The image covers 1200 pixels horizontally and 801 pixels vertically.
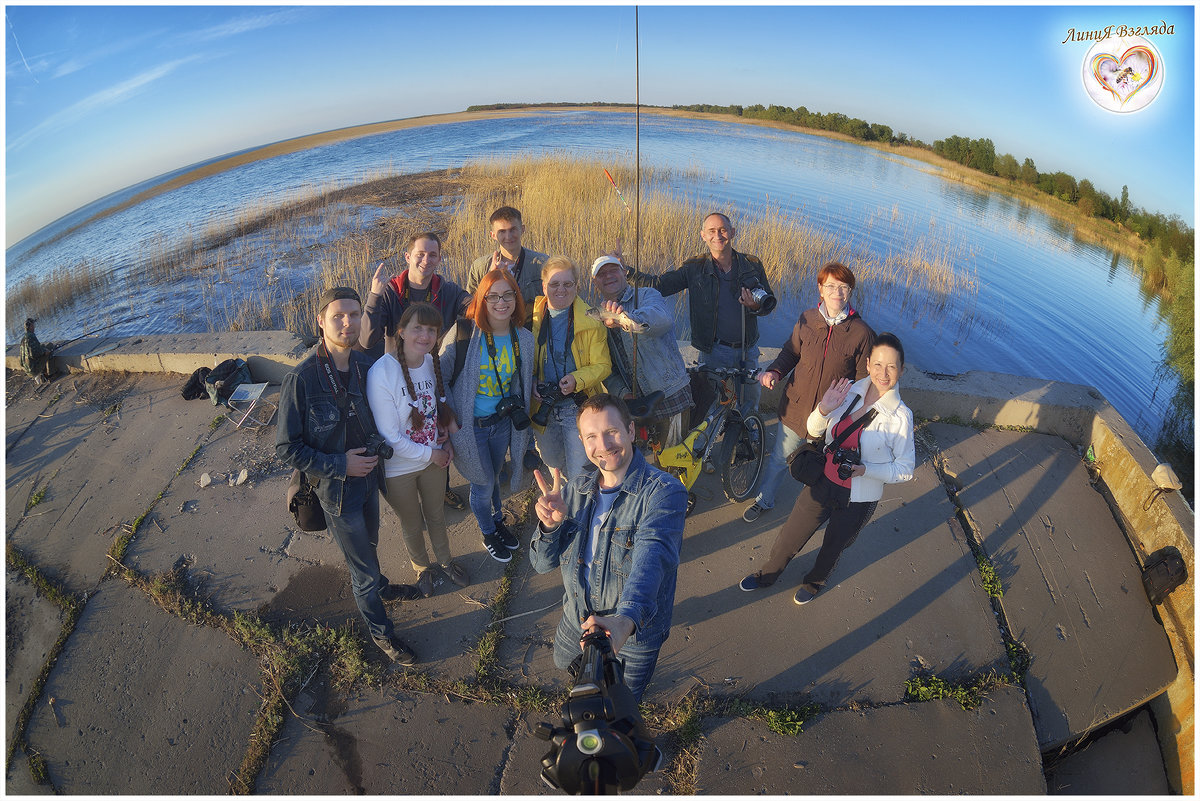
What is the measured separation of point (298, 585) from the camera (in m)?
3.51

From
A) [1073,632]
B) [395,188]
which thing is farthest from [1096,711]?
[395,188]

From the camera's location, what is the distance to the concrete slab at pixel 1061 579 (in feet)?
9.41

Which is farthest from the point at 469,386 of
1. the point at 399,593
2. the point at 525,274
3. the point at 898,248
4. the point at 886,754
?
the point at 898,248

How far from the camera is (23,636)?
3.32 meters

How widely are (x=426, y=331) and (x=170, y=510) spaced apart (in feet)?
9.66

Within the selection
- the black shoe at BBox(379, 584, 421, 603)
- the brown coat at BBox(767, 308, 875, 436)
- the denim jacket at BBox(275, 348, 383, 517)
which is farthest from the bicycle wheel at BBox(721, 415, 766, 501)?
the denim jacket at BBox(275, 348, 383, 517)

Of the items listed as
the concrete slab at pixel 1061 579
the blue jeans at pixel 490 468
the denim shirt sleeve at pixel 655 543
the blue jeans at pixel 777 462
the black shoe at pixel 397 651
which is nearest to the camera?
the denim shirt sleeve at pixel 655 543

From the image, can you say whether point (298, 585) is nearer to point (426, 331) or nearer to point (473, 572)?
point (473, 572)

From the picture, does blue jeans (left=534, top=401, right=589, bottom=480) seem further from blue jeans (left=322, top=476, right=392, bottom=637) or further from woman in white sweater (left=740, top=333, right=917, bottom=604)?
woman in white sweater (left=740, top=333, right=917, bottom=604)

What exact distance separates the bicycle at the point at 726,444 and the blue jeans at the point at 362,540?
1.84m

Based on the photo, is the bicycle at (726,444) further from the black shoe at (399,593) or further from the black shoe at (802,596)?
the black shoe at (399,593)

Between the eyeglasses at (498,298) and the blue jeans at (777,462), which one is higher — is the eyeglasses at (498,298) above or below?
above

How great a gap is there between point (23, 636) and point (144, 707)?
1215 mm

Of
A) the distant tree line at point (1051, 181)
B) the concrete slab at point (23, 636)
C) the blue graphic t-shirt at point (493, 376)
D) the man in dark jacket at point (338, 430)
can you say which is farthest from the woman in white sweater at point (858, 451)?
the distant tree line at point (1051, 181)
